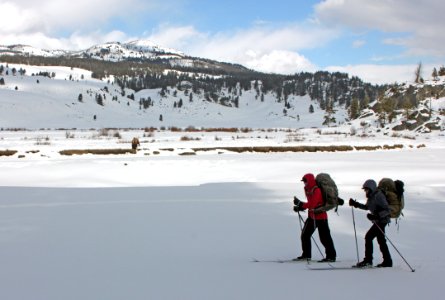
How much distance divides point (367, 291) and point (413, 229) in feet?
16.8

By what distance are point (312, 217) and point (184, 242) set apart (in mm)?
3039

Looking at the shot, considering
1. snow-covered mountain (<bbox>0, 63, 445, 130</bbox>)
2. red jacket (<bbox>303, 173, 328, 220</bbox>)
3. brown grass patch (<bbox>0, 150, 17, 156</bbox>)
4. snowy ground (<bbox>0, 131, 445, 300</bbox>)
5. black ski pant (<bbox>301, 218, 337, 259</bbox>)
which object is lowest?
snowy ground (<bbox>0, 131, 445, 300</bbox>)

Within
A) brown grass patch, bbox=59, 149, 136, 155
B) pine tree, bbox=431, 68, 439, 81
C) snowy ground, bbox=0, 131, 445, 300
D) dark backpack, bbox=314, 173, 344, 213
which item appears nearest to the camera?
snowy ground, bbox=0, 131, 445, 300

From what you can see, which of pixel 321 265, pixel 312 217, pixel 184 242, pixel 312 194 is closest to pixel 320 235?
pixel 312 217

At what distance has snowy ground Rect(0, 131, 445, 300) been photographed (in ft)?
19.8

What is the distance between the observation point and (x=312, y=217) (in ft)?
23.4

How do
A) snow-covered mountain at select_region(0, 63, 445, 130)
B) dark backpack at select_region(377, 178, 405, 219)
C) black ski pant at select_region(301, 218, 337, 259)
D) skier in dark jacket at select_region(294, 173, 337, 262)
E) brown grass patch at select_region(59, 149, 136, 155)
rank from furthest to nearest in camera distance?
snow-covered mountain at select_region(0, 63, 445, 130) → brown grass patch at select_region(59, 149, 136, 155) → black ski pant at select_region(301, 218, 337, 259) → skier in dark jacket at select_region(294, 173, 337, 262) → dark backpack at select_region(377, 178, 405, 219)

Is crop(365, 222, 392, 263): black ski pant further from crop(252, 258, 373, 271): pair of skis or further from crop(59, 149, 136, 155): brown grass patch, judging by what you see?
crop(59, 149, 136, 155): brown grass patch

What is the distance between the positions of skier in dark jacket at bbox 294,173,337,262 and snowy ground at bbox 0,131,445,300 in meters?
0.44

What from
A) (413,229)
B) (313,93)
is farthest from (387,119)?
(313,93)

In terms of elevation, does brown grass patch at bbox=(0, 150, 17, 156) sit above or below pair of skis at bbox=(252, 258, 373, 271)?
above

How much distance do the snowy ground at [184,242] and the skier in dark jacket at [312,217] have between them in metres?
0.44

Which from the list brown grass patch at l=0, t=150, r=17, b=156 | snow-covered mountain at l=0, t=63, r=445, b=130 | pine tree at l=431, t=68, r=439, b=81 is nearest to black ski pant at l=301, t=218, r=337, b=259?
brown grass patch at l=0, t=150, r=17, b=156

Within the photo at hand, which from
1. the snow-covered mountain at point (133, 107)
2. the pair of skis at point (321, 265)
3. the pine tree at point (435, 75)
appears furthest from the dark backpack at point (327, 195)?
the pine tree at point (435, 75)
